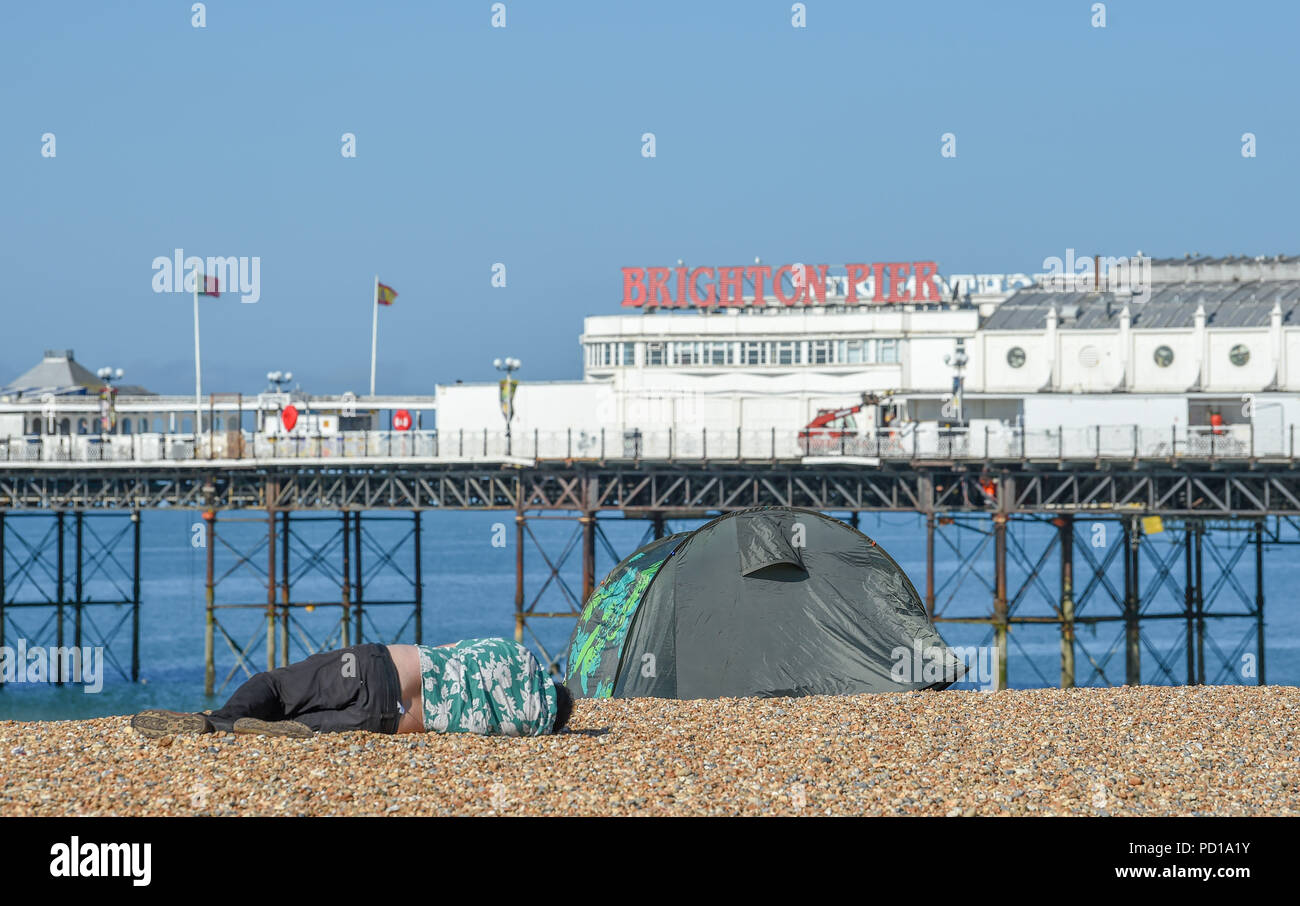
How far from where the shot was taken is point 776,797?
14398 mm

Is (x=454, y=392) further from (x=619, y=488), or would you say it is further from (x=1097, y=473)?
(x=1097, y=473)

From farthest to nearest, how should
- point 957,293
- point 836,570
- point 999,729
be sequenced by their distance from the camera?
point 957,293, point 836,570, point 999,729

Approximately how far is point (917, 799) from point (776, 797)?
125cm

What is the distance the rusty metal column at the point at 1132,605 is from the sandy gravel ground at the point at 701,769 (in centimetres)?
3018

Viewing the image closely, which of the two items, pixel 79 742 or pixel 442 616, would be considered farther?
pixel 442 616

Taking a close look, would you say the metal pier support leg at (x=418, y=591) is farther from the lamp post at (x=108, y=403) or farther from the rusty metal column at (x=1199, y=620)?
the rusty metal column at (x=1199, y=620)

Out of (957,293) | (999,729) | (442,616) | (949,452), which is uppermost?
(957,293)

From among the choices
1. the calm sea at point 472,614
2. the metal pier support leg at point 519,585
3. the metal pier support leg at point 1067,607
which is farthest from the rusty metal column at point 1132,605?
the metal pier support leg at point 519,585

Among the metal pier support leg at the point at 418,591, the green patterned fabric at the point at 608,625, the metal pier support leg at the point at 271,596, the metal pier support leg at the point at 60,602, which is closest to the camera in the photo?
the green patterned fabric at the point at 608,625

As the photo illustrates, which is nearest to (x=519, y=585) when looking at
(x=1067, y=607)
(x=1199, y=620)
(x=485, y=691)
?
(x=1067, y=607)

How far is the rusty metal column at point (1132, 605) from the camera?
162 feet

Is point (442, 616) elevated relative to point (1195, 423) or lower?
lower
